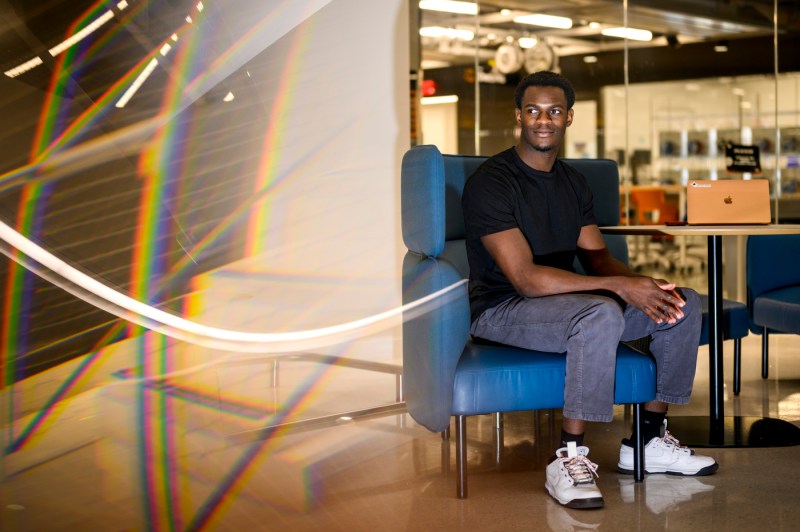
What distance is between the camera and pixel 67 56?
2338 millimetres

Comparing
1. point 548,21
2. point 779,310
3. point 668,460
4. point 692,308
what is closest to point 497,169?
point 692,308

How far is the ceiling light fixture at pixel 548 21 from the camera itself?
816cm

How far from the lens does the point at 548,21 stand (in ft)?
27.1

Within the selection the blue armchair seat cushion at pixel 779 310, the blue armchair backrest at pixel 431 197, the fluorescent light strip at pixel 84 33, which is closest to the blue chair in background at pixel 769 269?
the blue armchair seat cushion at pixel 779 310

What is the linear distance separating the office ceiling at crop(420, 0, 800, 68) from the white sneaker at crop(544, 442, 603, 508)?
586 cm

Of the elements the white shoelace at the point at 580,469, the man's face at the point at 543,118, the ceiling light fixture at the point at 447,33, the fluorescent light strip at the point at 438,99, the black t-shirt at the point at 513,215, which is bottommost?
the white shoelace at the point at 580,469

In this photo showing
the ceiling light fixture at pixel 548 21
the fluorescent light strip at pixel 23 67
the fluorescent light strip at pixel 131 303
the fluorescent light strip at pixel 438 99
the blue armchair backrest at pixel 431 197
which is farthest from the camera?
the ceiling light fixture at pixel 548 21

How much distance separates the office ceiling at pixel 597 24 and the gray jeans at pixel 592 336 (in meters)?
5.56

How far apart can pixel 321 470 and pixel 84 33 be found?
1.46 m

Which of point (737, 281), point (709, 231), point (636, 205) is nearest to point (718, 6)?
point (636, 205)

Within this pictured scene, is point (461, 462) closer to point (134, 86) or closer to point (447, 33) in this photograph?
point (134, 86)

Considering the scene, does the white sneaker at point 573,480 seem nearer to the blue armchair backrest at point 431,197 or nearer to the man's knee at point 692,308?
the man's knee at point 692,308

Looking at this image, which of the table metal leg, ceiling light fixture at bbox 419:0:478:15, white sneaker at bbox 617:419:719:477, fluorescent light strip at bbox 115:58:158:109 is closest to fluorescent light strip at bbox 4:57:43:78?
fluorescent light strip at bbox 115:58:158:109

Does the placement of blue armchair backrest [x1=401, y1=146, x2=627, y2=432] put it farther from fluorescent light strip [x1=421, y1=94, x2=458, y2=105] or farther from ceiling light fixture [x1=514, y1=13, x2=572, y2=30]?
ceiling light fixture [x1=514, y1=13, x2=572, y2=30]
